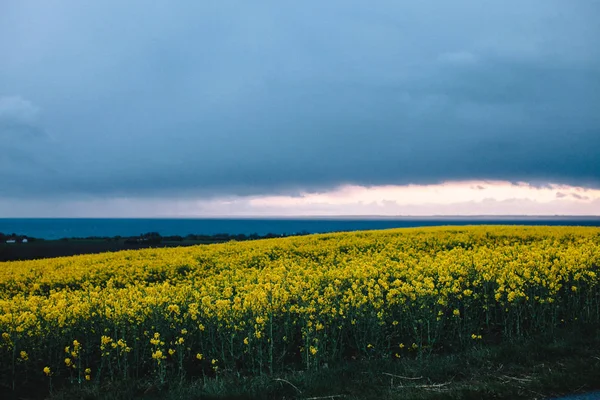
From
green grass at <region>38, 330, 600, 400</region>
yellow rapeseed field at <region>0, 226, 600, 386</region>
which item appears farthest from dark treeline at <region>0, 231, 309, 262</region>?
green grass at <region>38, 330, 600, 400</region>

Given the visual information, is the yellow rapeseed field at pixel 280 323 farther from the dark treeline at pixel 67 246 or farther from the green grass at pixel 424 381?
the dark treeline at pixel 67 246

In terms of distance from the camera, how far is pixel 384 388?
652 cm

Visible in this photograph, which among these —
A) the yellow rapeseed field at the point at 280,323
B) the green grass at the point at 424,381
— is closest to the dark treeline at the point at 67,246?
the yellow rapeseed field at the point at 280,323

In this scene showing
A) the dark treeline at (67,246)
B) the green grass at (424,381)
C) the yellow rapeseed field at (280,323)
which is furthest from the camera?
the dark treeline at (67,246)

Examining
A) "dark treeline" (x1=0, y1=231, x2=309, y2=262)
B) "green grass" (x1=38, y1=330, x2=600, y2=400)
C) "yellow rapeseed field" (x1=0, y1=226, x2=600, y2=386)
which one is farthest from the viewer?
"dark treeline" (x1=0, y1=231, x2=309, y2=262)

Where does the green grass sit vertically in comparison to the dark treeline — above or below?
below

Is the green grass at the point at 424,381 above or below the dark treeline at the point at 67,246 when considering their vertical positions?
below

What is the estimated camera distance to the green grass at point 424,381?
6234 mm

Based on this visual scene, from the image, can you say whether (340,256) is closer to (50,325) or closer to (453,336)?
(453,336)

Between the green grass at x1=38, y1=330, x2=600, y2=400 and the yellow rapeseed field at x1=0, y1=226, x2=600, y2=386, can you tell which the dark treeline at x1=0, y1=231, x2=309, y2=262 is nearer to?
the yellow rapeseed field at x1=0, y1=226, x2=600, y2=386

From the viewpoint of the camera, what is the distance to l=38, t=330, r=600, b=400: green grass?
6.23m

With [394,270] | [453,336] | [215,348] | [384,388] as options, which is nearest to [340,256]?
[394,270]

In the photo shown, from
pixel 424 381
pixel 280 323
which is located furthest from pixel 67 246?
pixel 424 381

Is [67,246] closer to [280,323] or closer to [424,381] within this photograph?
[280,323]
